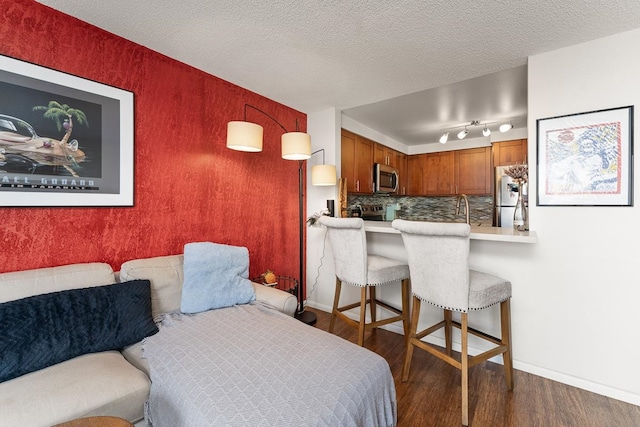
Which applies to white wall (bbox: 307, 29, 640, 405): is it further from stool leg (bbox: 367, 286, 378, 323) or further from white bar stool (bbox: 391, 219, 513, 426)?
stool leg (bbox: 367, 286, 378, 323)

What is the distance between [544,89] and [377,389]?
7.63 feet

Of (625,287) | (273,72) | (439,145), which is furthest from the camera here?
(439,145)

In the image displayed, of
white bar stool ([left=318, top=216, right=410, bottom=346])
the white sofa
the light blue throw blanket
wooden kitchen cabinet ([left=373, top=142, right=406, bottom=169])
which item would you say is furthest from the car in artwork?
wooden kitchen cabinet ([left=373, top=142, right=406, bottom=169])

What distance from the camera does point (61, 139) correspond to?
169 centimetres

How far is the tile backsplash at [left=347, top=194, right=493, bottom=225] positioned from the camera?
459cm

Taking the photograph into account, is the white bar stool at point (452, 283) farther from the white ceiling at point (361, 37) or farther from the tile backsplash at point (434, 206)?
the tile backsplash at point (434, 206)

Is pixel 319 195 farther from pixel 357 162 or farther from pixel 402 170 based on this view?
pixel 402 170

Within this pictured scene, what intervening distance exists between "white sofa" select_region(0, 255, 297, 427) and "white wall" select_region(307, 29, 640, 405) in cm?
247

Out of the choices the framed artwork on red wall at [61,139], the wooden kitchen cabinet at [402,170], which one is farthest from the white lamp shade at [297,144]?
the wooden kitchen cabinet at [402,170]

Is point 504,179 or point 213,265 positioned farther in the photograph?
point 504,179

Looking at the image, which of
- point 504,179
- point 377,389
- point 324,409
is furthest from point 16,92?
point 504,179

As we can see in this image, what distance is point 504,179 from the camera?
13.4 ft

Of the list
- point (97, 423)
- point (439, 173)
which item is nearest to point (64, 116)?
point (97, 423)

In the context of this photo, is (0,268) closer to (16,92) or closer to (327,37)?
(16,92)
